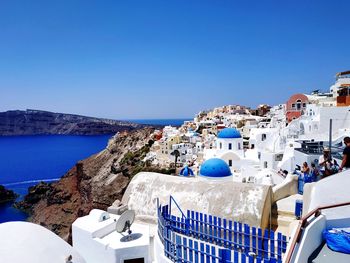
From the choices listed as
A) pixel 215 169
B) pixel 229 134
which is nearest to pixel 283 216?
pixel 215 169

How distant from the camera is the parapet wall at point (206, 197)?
25.3 feet

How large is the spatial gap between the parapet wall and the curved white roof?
4.06 m

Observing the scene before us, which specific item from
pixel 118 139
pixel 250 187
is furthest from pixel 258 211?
pixel 118 139

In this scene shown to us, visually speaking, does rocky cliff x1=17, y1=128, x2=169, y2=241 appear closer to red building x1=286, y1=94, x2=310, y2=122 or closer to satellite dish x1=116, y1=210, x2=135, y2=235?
red building x1=286, y1=94, x2=310, y2=122

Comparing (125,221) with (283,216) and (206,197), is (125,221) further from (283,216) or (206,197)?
(283,216)

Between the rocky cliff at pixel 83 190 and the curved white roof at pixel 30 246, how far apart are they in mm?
45030

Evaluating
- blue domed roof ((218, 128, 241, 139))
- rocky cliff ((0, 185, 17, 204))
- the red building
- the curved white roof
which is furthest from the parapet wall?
rocky cliff ((0, 185, 17, 204))

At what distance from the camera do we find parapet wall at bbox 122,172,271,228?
25.3 feet

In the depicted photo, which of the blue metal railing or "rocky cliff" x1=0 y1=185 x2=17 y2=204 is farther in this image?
"rocky cliff" x1=0 y1=185 x2=17 y2=204

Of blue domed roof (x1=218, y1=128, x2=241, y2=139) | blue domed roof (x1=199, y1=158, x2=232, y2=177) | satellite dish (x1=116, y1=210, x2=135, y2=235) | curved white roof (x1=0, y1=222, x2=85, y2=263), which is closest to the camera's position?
curved white roof (x1=0, y1=222, x2=85, y2=263)

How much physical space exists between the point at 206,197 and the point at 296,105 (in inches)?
1502

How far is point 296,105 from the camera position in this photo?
41.5 meters

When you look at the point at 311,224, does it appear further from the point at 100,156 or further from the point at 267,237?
the point at 100,156

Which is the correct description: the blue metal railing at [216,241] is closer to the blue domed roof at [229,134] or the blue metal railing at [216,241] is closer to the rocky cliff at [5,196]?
the blue domed roof at [229,134]
